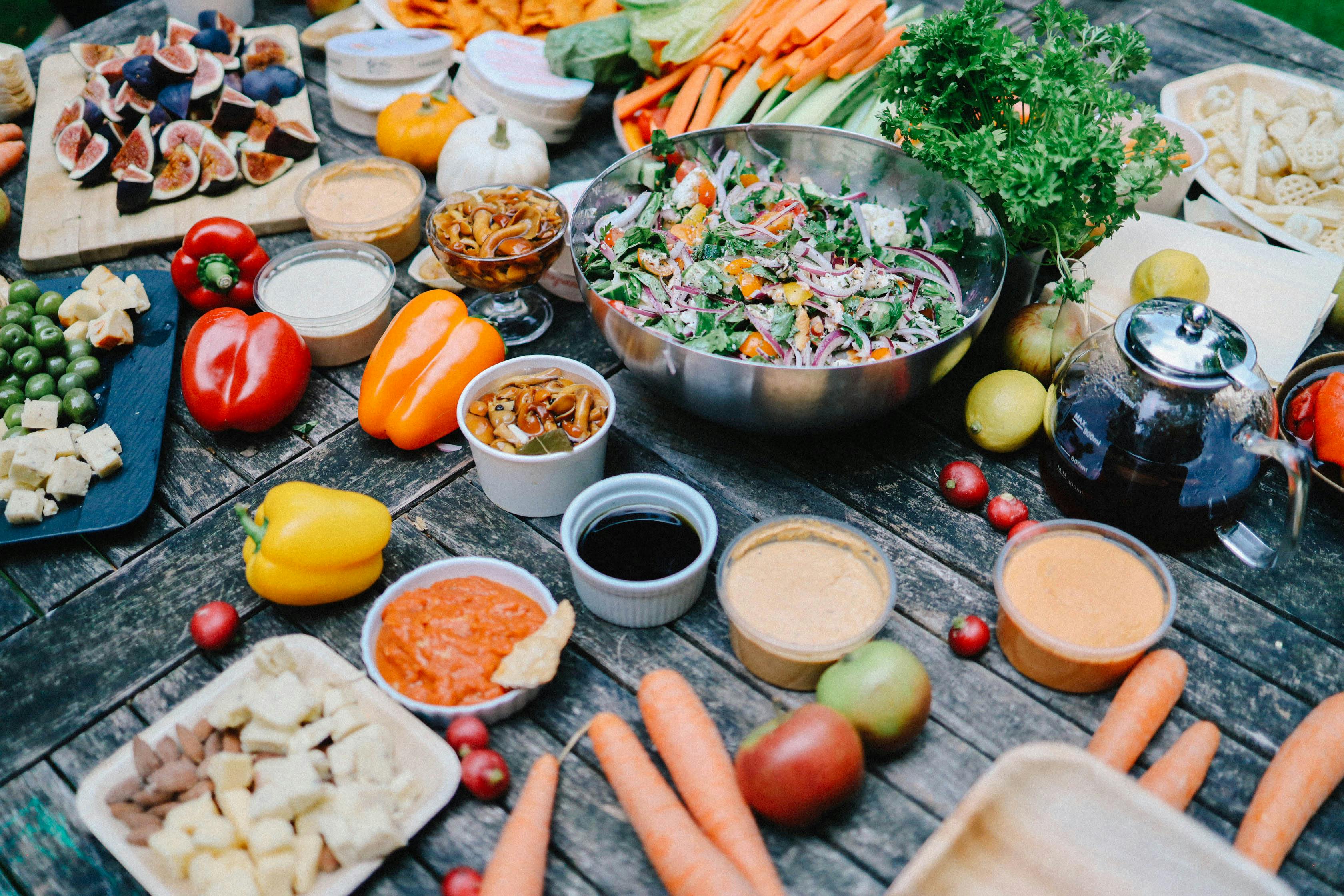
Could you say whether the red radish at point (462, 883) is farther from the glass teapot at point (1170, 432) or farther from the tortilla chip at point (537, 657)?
the glass teapot at point (1170, 432)

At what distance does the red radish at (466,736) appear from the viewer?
→ 77.0 inches

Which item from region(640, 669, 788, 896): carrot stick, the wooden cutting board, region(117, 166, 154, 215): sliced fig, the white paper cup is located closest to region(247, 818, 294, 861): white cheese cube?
region(640, 669, 788, 896): carrot stick

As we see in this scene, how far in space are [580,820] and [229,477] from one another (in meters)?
1.47

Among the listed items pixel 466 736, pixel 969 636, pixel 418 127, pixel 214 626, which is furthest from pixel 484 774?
pixel 418 127

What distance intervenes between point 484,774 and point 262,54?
11.5 feet

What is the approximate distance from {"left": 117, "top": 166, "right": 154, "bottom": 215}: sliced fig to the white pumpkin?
108 cm

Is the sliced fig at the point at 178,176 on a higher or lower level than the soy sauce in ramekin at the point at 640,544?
higher

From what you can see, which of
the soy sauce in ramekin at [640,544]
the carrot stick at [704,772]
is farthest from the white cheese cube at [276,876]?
the soy sauce in ramekin at [640,544]

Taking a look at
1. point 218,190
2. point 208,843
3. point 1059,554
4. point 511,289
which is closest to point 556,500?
point 511,289

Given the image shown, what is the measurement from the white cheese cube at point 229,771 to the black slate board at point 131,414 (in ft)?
2.88

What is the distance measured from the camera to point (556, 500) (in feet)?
8.16

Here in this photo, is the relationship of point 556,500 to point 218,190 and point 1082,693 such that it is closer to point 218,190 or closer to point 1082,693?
point 1082,693

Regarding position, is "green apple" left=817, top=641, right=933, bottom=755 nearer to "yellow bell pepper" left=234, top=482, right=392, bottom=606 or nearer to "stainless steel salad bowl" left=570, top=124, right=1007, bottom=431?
"stainless steel salad bowl" left=570, top=124, right=1007, bottom=431

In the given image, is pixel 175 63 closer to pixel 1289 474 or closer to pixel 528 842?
pixel 528 842
